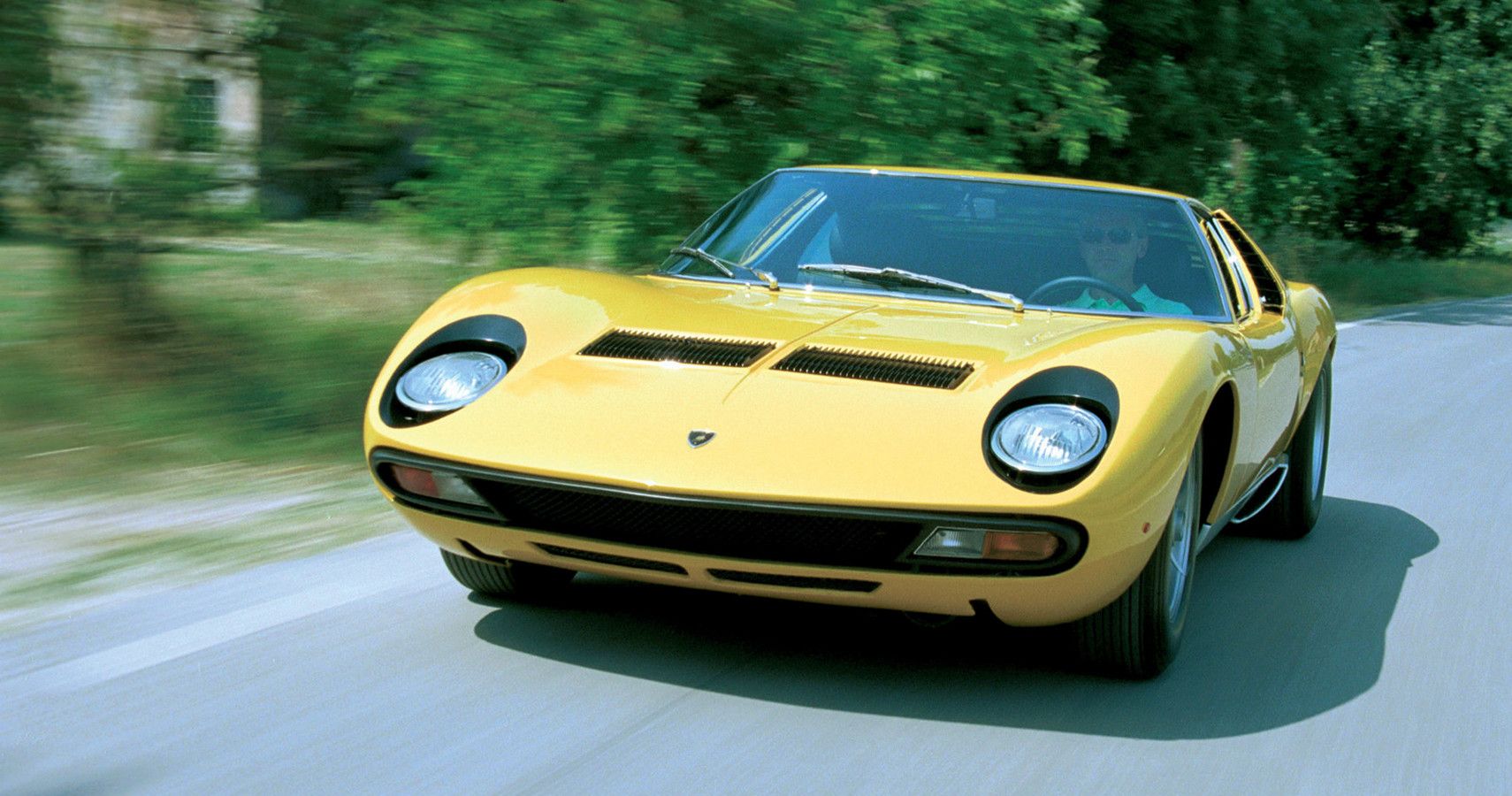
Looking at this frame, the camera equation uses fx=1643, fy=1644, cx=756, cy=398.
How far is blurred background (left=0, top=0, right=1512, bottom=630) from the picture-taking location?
5.50 meters

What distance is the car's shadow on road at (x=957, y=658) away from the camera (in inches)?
137

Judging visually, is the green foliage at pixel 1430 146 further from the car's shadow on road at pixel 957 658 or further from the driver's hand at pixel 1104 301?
the car's shadow on road at pixel 957 658

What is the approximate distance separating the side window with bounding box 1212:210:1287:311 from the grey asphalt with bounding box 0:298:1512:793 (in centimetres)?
103

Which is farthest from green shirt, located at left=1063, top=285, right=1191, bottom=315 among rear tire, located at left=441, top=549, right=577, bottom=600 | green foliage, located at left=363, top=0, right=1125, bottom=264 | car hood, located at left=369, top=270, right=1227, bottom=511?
green foliage, located at left=363, top=0, right=1125, bottom=264

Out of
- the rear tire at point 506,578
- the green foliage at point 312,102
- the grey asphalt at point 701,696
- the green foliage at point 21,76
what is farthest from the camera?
the green foliage at point 312,102

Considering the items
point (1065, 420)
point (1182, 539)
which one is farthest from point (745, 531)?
point (1182, 539)

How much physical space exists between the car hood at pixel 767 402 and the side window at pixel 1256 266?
1.54 m

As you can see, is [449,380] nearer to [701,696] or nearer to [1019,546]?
[701,696]

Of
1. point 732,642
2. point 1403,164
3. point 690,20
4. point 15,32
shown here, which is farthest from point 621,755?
point 1403,164

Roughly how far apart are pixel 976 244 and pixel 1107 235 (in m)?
0.38

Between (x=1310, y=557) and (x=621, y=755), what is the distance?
120 inches

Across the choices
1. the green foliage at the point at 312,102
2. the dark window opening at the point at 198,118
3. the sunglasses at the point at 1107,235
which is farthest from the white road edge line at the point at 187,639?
the green foliage at the point at 312,102

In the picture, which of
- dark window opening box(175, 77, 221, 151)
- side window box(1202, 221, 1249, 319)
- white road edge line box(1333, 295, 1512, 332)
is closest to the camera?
side window box(1202, 221, 1249, 319)

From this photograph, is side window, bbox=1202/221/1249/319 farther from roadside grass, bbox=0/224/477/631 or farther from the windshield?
roadside grass, bbox=0/224/477/631
